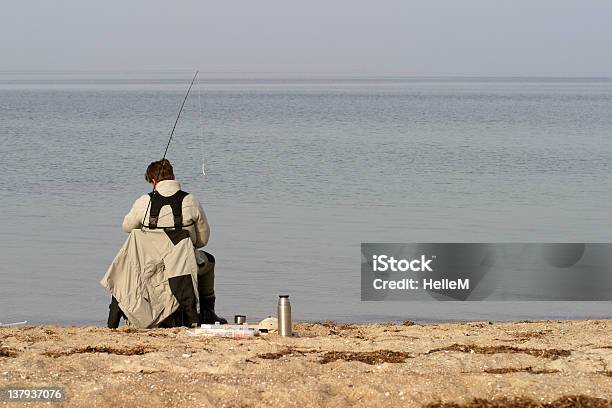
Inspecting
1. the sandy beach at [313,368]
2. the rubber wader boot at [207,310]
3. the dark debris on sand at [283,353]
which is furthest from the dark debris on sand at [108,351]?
the rubber wader boot at [207,310]

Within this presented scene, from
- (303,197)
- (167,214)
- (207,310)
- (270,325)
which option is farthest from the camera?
(303,197)

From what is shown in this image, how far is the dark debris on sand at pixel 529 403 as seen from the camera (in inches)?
218

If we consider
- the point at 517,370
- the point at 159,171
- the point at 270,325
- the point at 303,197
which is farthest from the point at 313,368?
the point at 303,197

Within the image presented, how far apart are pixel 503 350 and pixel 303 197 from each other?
11094 millimetres

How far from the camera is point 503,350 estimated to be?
22.9ft

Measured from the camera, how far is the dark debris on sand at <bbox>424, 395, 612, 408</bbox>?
218 inches

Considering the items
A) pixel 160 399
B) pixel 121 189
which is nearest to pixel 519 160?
pixel 121 189

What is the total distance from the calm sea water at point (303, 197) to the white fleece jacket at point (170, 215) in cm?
200

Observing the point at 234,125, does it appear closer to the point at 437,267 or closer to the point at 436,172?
the point at 436,172

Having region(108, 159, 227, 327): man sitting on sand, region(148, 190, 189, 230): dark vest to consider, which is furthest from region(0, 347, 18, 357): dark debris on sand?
region(148, 190, 189, 230): dark vest

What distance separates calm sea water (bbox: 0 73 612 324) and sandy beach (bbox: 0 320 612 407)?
2.78 metres

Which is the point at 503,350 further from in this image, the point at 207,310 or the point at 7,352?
the point at 7,352

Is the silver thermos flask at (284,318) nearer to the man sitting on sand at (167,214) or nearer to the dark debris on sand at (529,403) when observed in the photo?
the man sitting on sand at (167,214)

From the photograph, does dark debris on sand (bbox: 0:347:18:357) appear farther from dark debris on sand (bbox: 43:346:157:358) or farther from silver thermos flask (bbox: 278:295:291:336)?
silver thermos flask (bbox: 278:295:291:336)
